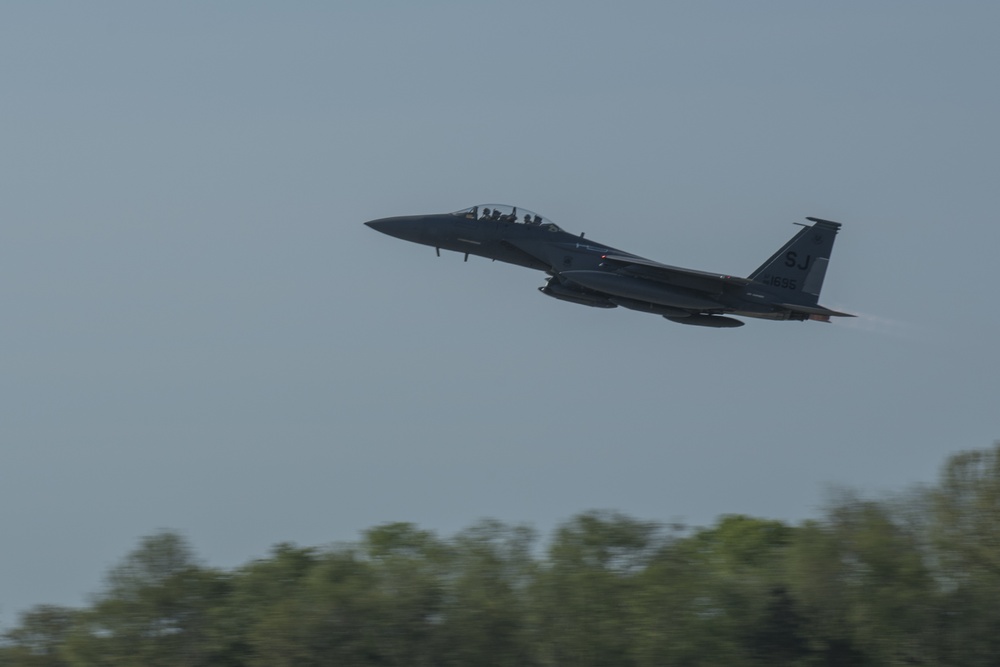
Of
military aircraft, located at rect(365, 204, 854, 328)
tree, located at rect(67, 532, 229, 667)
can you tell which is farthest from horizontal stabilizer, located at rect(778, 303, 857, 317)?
tree, located at rect(67, 532, 229, 667)

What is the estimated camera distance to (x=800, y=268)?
35781 mm

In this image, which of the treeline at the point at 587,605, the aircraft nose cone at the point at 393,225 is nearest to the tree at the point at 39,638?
the treeline at the point at 587,605

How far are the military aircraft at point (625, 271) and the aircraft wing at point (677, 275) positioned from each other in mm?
24

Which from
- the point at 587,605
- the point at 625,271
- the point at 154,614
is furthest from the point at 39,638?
the point at 625,271

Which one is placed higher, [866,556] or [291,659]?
[866,556]

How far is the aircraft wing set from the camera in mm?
33625

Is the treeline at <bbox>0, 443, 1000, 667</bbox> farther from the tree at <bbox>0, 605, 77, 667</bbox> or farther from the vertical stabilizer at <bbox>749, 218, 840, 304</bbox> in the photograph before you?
the vertical stabilizer at <bbox>749, 218, 840, 304</bbox>

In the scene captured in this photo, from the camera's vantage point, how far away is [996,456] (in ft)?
150

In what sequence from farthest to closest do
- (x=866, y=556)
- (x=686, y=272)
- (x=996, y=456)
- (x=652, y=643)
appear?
(x=996, y=456), (x=866, y=556), (x=652, y=643), (x=686, y=272)

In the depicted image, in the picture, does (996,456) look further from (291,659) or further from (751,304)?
(291,659)

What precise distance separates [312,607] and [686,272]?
14.8m

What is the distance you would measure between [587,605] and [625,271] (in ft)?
35.9

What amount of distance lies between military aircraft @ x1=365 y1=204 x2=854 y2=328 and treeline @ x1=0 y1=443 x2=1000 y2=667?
369 inches

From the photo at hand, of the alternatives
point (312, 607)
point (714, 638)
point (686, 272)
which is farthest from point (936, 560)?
point (312, 607)
